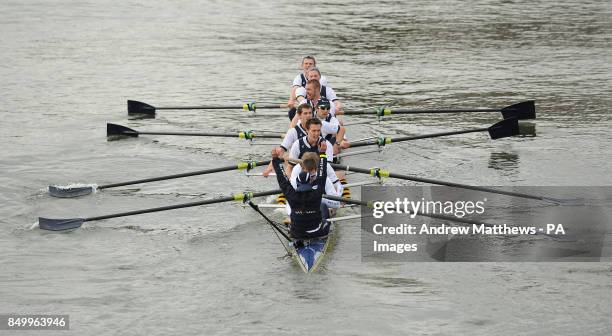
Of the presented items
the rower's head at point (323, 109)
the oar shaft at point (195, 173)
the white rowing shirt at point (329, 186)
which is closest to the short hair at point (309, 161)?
the white rowing shirt at point (329, 186)

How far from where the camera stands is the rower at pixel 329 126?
1862 cm

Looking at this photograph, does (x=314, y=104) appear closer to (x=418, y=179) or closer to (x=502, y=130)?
(x=418, y=179)

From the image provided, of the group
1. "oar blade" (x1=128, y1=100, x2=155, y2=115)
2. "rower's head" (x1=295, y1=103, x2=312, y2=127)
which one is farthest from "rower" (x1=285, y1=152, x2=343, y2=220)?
"oar blade" (x1=128, y1=100, x2=155, y2=115)

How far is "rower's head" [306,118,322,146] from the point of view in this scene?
16.4 metres

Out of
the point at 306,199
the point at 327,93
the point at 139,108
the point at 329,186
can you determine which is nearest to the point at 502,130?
the point at 327,93

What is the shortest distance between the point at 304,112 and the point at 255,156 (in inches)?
231

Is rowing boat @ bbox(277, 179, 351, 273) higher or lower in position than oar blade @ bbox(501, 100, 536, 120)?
lower

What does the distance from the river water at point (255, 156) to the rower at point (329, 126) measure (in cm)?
189

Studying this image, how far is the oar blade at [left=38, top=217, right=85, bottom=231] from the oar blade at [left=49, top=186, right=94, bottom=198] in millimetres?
2279

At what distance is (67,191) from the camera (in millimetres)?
19609

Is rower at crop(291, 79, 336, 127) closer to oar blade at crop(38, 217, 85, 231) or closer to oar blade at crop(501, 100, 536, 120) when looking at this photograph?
oar blade at crop(38, 217, 85, 231)

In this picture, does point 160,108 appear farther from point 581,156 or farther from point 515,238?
point 515,238

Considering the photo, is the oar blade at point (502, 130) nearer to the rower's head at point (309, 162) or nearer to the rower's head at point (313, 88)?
the rower's head at point (313, 88)

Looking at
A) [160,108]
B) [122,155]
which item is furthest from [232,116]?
[122,155]
